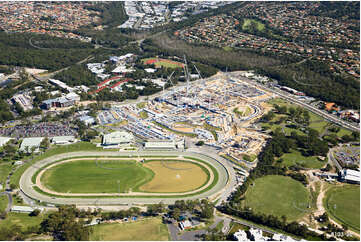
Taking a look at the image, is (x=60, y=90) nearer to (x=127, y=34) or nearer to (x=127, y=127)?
(x=127, y=127)

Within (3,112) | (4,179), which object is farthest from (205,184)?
(3,112)

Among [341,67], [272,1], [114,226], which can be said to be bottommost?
[114,226]

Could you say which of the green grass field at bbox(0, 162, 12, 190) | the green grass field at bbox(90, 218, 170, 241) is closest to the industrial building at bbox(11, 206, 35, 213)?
the green grass field at bbox(0, 162, 12, 190)

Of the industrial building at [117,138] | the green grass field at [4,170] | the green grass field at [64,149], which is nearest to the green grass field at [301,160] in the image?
the industrial building at [117,138]

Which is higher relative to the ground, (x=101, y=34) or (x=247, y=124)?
(x=101, y=34)

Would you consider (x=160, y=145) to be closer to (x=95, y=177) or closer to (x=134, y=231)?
(x=95, y=177)

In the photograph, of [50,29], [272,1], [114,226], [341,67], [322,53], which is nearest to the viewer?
[114,226]

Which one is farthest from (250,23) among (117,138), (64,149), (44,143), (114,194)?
(114,194)
